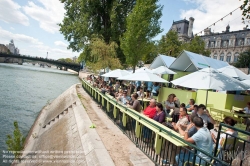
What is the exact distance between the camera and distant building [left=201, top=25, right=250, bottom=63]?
59094mm

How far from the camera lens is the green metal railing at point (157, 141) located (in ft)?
12.5

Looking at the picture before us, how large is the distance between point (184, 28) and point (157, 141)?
276ft

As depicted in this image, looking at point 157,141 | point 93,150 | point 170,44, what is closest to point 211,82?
point 157,141

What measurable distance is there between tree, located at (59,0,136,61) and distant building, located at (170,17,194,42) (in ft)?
174

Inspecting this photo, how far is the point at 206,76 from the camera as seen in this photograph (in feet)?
21.5

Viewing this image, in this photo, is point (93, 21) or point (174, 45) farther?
point (174, 45)

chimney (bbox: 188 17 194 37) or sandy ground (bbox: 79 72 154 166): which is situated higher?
chimney (bbox: 188 17 194 37)

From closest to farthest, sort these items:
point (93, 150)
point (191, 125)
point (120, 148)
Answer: point (191, 125) → point (93, 150) → point (120, 148)

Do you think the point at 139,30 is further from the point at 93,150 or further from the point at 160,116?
the point at 93,150

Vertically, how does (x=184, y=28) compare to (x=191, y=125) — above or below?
→ above

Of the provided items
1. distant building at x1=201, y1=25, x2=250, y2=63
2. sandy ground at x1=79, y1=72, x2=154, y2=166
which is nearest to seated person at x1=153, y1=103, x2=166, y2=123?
sandy ground at x1=79, y1=72, x2=154, y2=166

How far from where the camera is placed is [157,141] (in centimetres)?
466

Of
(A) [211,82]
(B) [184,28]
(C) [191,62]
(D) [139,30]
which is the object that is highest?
(B) [184,28]

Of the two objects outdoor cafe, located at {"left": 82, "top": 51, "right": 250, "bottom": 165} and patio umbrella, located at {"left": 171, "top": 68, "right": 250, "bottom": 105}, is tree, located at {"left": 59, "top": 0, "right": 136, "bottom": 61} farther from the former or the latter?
patio umbrella, located at {"left": 171, "top": 68, "right": 250, "bottom": 105}
